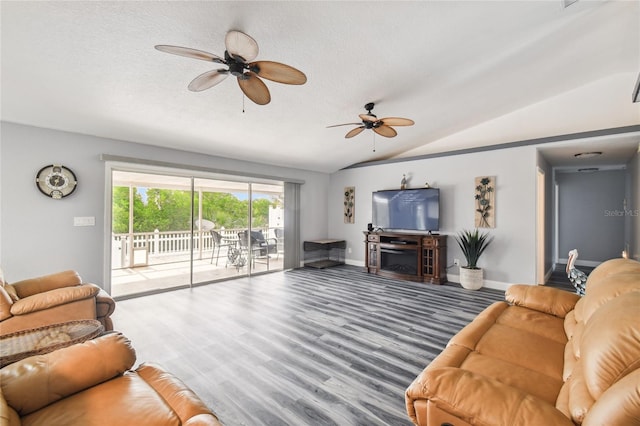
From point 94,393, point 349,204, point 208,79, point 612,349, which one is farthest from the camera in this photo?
point 349,204

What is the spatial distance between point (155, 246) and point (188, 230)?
63 centimetres

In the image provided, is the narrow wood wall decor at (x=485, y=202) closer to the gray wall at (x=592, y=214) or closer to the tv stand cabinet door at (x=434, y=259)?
the tv stand cabinet door at (x=434, y=259)

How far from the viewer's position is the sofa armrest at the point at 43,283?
105 inches

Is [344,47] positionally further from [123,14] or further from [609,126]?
[609,126]

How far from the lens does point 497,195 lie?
196 inches

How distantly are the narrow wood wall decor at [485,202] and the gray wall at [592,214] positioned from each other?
4.07 meters

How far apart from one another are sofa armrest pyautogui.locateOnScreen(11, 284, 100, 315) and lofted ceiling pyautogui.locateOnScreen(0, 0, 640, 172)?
6.70ft

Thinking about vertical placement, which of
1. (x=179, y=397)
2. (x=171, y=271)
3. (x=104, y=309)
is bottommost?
(x=171, y=271)

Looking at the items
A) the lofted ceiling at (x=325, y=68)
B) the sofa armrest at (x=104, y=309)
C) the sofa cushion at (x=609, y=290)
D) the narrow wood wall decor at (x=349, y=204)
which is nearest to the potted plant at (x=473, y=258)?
the lofted ceiling at (x=325, y=68)

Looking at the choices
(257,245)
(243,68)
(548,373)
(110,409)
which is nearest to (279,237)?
(257,245)

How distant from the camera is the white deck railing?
15.2ft

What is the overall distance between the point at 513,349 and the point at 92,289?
3.50 metres

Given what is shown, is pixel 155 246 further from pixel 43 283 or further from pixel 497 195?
pixel 497 195

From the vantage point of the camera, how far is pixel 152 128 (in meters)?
3.94
